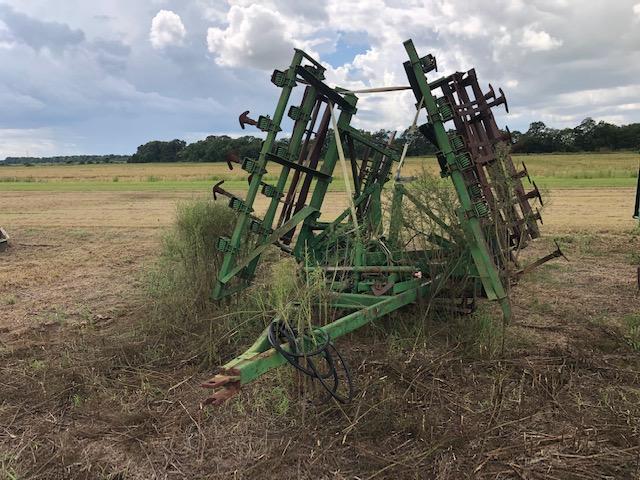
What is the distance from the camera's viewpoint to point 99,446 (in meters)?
3.77

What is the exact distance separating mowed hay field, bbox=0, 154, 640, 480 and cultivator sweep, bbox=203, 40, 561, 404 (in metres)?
0.43

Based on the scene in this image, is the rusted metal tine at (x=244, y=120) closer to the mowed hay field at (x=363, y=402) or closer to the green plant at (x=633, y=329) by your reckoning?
the mowed hay field at (x=363, y=402)

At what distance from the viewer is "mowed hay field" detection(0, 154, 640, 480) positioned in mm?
3471

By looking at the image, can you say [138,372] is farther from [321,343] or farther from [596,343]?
[596,343]

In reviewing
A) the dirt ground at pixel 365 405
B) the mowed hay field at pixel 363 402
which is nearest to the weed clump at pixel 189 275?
the mowed hay field at pixel 363 402

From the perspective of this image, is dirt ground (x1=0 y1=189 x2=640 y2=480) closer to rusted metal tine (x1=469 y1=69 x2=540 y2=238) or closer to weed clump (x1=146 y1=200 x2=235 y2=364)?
weed clump (x1=146 y1=200 x2=235 y2=364)

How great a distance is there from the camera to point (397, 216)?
5.63 m

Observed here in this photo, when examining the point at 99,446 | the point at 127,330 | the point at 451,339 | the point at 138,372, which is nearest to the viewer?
the point at 99,446

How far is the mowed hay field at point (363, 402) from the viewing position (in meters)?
3.47

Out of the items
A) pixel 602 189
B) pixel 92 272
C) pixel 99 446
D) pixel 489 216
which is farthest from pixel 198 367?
pixel 602 189

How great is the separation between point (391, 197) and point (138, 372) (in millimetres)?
3164

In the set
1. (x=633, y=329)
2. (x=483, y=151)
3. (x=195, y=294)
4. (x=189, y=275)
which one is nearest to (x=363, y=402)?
(x=195, y=294)

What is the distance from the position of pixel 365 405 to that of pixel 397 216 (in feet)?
7.40

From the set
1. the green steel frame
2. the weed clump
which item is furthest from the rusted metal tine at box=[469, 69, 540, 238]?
the weed clump
